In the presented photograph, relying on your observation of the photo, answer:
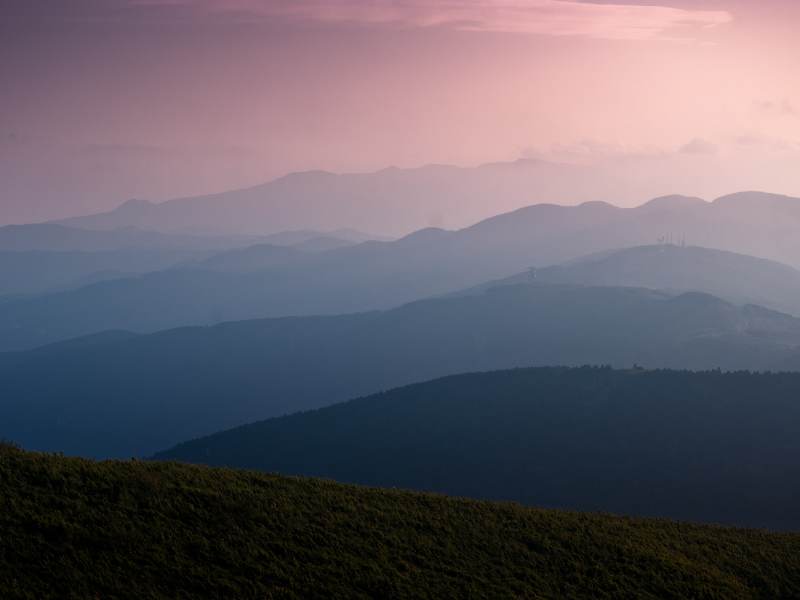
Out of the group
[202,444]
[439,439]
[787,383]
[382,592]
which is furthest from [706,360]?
[382,592]

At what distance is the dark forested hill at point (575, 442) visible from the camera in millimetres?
109875

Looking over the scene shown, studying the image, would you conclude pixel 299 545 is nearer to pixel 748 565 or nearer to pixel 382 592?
pixel 382 592

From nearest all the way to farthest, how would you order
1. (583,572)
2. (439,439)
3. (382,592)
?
(382,592) < (583,572) < (439,439)

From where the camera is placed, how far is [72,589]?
65.9 ft

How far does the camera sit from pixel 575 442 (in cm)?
13200

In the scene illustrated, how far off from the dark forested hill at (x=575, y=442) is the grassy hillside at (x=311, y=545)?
78.8m

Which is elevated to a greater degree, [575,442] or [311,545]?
[311,545]

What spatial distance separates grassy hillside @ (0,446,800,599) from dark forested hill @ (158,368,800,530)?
78.8 m

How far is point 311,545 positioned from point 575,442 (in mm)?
112378

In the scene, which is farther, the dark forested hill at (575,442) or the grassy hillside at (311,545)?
the dark forested hill at (575,442)

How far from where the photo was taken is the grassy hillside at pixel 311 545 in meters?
21.9

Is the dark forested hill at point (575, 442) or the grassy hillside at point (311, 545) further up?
the grassy hillside at point (311, 545)

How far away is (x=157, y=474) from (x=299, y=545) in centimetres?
656

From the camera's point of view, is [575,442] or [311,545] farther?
[575,442]
